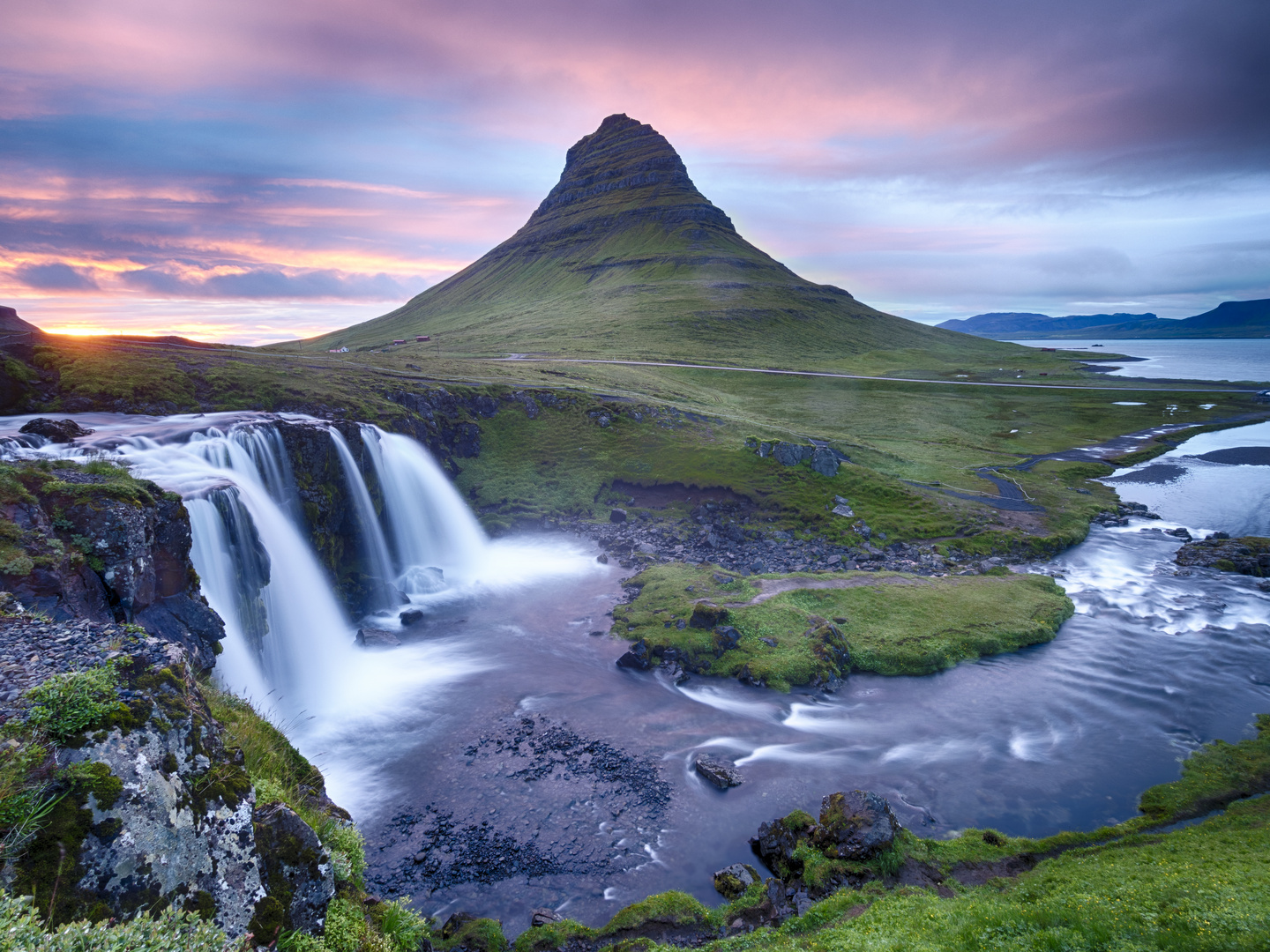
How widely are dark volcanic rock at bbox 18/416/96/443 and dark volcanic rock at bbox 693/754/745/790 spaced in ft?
139

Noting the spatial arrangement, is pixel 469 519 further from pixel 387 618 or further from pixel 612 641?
pixel 612 641

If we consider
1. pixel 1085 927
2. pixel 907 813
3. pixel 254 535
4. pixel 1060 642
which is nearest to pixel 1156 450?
pixel 1060 642

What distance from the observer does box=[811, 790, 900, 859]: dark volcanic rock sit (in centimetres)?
2089

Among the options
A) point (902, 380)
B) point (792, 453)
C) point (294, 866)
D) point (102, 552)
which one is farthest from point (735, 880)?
point (902, 380)

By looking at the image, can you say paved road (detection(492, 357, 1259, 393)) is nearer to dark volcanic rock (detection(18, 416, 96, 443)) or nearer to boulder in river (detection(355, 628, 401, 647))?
dark volcanic rock (detection(18, 416, 96, 443))

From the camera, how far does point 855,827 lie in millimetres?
21281

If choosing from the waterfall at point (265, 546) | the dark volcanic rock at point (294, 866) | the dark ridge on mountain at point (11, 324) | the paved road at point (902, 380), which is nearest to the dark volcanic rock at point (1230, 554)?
the waterfall at point (265, 546)

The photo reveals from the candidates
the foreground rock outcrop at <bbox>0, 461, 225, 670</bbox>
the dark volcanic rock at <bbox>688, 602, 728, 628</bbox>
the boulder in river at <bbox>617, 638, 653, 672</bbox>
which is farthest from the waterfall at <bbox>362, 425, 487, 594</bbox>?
the foreground rock outcrop at <bbox>0, 461, 225, 670</bbox>

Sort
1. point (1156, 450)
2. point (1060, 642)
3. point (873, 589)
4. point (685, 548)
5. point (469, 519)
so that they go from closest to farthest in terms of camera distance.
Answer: point (1060, 642) → point (873, 589) → point (685, 548) → point (469, 519) → point (1156, 450)

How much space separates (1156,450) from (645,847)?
114 m

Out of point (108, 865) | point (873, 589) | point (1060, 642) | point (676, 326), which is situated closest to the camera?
point (108, 865)

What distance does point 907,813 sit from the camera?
81.5 feet

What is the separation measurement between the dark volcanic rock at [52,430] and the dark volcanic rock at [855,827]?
155ft

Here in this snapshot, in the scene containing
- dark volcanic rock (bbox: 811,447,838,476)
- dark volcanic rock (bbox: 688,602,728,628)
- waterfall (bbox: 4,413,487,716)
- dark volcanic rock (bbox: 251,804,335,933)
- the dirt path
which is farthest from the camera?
dark volcanic rock (bbox: 811,447,838,476)
